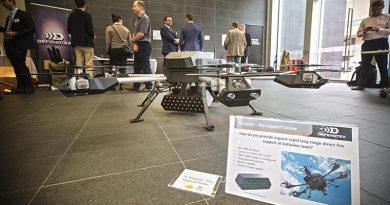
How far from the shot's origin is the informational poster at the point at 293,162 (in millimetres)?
551

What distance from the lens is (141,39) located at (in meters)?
3.29

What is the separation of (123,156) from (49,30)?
5089 millimetres

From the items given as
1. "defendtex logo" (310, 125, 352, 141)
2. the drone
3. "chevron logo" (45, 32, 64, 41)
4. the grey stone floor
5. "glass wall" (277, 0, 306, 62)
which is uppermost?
"glass wall" (277, 0, 306, 62)

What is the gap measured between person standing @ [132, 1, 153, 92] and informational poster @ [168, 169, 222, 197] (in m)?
2.81

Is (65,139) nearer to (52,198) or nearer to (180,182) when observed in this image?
(52,198)

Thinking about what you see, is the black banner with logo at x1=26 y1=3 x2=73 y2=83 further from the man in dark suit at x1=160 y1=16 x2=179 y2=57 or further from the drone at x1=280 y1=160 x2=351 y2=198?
the drone at x1=280 y1=160 x2=351 y2=198

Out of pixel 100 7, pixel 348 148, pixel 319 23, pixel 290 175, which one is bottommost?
pixel 290 175

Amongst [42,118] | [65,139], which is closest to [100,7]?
[42,118]

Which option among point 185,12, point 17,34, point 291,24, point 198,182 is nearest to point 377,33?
point 198,182

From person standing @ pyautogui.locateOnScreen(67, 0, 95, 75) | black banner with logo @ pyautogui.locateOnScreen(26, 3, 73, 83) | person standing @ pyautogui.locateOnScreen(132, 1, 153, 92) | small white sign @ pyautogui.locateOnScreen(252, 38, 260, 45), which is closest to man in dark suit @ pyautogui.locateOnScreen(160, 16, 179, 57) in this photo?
person standing @ pyautogui.locateOnScreen(132, 1, 153, 92)

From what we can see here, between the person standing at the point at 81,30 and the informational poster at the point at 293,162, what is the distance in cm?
354

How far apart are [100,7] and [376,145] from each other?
636cm

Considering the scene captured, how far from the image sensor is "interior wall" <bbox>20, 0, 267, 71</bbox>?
18.7 ft

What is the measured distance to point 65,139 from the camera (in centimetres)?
133
